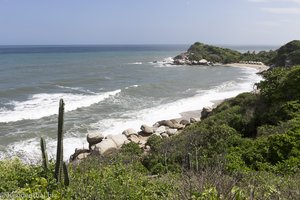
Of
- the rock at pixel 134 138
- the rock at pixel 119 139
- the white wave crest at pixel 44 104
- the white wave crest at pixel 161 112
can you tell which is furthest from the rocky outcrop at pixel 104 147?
the white wave crest at pixel 44 104

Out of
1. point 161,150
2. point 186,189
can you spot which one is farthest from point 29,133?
point 186,189

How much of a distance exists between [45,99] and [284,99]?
24070mm

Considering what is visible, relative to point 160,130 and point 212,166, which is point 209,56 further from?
point 212,166

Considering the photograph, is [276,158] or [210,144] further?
[210,144]

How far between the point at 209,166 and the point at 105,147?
11.0 meters

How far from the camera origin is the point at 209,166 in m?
9.12

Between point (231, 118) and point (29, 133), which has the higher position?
point (231, 118)

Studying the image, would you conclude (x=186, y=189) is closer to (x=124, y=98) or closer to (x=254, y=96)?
(x=254, y=96)

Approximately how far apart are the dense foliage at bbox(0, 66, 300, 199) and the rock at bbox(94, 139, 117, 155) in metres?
1.58

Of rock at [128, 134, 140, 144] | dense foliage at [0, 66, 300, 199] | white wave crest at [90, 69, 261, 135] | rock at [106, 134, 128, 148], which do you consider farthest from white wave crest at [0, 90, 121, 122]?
dense foliage at [0, 66, 300, 199]

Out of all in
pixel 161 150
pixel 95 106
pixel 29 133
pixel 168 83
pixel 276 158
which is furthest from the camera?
pixel 168 83

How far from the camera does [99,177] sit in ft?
28.3

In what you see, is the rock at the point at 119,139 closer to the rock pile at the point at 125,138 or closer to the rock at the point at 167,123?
the rock pile at the point at 125,138

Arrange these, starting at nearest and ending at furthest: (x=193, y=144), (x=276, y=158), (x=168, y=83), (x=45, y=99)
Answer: (x=276, y=158), (x=193, y=144), (x=45, y=99), (x=168, y=83)
